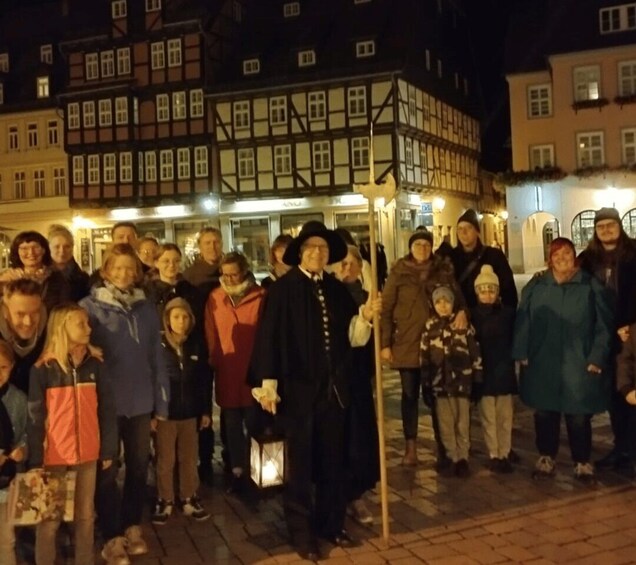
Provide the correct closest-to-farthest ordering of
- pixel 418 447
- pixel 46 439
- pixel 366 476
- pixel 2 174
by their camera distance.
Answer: pixel 46 439
pixel 366 476
pixel 418 447
pixel 2 174

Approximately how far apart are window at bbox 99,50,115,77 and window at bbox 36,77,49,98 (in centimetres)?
458

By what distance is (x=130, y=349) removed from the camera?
4957 mm

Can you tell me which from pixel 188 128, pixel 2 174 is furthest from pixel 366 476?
pixel 2 174

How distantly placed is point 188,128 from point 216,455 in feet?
103

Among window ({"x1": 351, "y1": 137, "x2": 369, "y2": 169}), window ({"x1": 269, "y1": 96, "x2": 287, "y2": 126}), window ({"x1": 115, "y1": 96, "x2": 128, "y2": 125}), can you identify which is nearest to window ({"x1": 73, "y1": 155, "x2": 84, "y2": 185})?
window ({"x1": 115, "y1": 96, "x2": 128, "y2": 125})

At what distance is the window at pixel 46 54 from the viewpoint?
43812 millimetres

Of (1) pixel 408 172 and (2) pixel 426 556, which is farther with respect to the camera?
(1) pixel 408 172

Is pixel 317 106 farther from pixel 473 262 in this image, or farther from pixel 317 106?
pixel 473 262

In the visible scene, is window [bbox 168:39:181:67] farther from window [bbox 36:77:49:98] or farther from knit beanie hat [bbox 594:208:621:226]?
knit beanie hat [bbox 594:208:621:226]

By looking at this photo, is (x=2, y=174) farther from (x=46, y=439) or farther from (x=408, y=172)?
(x=46, y=439)

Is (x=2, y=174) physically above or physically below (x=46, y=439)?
above

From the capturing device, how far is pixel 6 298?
15.2ft

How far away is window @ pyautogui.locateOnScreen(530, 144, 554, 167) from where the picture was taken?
105 feet

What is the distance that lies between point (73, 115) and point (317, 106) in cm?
1249
